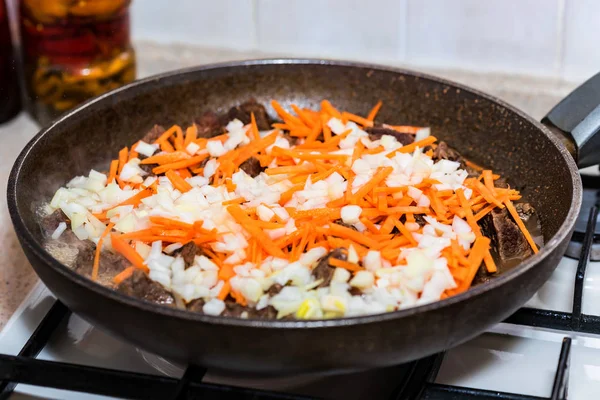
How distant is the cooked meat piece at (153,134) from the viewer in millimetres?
1293

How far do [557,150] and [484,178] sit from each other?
0.40ft

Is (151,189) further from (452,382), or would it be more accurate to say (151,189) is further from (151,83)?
(452,382)

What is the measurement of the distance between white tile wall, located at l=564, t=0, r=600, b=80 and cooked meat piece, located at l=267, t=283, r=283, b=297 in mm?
1059

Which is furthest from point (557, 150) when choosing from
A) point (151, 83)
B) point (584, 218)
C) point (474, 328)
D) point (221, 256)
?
point (151, 83)

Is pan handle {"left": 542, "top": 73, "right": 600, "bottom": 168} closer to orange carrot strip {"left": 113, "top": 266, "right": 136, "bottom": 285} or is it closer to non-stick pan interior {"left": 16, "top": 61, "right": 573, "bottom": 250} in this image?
non-stick pan interior {"left": 16, "top": 61, "right": 573, "bottom": 250}

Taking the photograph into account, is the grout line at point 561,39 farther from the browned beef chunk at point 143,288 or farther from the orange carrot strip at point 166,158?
the browned beef chunk at point 143,288

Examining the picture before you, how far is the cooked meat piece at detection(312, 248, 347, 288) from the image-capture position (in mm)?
907

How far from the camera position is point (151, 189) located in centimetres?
114

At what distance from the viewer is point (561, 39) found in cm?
164

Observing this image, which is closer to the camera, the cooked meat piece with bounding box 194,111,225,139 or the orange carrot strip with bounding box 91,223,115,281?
the orange carrot strip with bounding box 91,223,115,281

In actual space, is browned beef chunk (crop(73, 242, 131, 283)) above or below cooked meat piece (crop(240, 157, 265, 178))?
below

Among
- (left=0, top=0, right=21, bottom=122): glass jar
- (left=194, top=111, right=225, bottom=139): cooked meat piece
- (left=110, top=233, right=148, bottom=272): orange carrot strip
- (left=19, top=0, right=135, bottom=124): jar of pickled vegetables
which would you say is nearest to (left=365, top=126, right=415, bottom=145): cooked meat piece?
(left=194, top=111, right=225, bottom=139): cooked meat piece

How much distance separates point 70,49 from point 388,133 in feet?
2.42

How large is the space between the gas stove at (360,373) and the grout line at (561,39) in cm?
64
